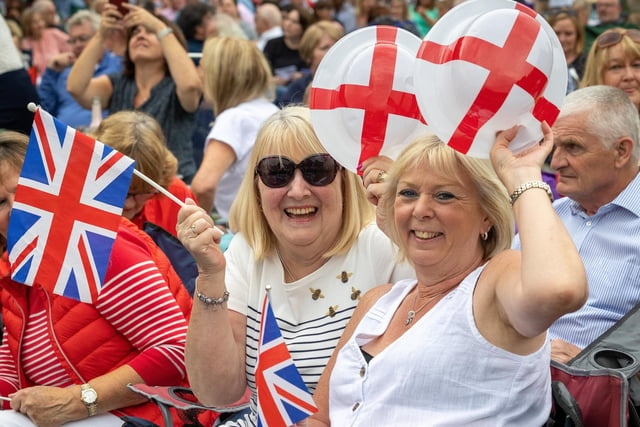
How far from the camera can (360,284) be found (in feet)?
9.32

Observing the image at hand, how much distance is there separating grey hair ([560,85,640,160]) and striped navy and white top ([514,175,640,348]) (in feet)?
0.60

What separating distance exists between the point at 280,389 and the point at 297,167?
798mm

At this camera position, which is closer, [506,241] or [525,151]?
[525,151]

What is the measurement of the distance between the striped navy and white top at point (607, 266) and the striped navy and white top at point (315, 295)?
77 centimetres

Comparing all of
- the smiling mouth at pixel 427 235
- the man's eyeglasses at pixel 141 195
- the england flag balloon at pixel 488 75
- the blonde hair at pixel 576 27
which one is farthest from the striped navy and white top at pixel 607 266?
the blonde hair at pixel 576 27

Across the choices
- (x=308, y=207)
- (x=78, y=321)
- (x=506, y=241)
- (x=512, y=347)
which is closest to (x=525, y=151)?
(x=506, y=241)

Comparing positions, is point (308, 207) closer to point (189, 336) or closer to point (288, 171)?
point (288, 171)

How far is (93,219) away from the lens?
2725 millimetres

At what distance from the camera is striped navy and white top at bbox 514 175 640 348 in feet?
10.3

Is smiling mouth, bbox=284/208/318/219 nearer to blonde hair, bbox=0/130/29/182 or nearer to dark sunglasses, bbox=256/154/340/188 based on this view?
dark sunglasses, bbox=256/154/340/188

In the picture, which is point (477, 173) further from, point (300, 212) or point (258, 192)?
point (258, 192)

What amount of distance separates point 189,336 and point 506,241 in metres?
0.98

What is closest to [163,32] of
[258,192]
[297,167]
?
[258,192]

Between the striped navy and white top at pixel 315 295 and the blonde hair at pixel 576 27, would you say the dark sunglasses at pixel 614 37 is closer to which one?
the blonde hair at pixel 576 27
